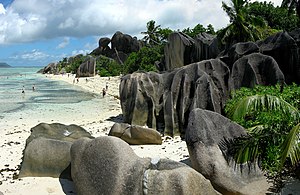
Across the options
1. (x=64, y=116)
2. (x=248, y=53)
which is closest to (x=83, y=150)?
(x=248, y=53)

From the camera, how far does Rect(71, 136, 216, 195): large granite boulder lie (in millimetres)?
5801

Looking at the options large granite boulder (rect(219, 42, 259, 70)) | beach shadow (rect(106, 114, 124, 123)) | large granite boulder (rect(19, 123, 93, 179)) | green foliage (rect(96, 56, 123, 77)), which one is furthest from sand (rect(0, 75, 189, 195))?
green foliage (rect(96, 56, 123, 77))

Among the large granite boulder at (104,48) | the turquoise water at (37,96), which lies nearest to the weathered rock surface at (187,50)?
the turquoise water at (37,96)

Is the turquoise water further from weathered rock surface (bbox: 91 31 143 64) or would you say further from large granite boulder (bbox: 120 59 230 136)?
weathered rock surface (bbox: 91 31 143 64)

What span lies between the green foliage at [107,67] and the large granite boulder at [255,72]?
159ft

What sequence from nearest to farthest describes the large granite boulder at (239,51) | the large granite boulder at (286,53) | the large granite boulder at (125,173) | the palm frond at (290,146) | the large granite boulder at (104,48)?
1. the palm frond at (290,146)
2. the large granite boulder at (125,173)
3. the large granite boulder at (286,53)
4. the large granite boulder at (239,51)
5. the large granite boulder at (104,48)

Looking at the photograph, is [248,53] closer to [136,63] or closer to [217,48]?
[217,48]

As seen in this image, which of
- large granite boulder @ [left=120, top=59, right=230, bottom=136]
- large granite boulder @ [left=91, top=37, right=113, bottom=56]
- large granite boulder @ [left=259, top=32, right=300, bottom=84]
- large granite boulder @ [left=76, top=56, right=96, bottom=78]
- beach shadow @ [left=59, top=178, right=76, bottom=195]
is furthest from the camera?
large granite boulder @ [left=91, top=37, right=113, bottom=56]

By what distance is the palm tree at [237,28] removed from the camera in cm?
2617

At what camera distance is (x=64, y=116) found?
77.5ft

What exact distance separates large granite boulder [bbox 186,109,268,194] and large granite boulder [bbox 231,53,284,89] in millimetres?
7696

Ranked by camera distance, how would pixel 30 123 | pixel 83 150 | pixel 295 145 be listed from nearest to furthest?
pixel 295 145, pixel 83 150, pixel 30 123

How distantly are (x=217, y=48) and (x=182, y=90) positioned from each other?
48.5 ft

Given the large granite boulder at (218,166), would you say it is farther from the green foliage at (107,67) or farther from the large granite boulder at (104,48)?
the large granite boulder at (104,48)
